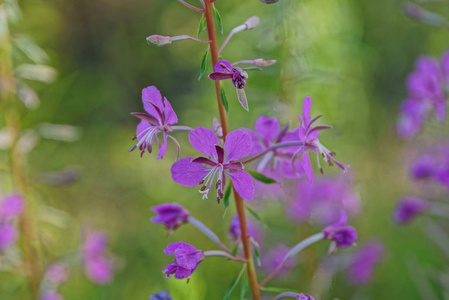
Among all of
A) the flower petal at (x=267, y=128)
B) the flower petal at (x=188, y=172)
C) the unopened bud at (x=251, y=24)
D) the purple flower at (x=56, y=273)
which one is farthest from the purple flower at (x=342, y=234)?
the purple flower at (x=56, y=273)

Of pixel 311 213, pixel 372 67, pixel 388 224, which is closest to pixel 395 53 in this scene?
pixel 372 67

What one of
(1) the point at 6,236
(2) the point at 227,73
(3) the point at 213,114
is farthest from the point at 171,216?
(3) the point at 213,114

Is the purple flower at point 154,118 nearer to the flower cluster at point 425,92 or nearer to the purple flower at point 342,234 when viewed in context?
the purple flower at point 342,234

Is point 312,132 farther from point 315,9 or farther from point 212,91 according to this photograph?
point 212,91

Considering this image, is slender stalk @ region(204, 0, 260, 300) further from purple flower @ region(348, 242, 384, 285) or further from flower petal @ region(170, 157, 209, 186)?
purple flower @ region(348, 242, 384, 285)

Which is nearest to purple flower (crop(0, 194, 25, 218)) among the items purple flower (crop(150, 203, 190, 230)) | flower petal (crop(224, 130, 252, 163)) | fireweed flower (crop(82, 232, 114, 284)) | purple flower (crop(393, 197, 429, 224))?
fireweed flower (crop(82, 232, 114, 284))

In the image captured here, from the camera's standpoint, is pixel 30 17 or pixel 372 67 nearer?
pixel 30 17
